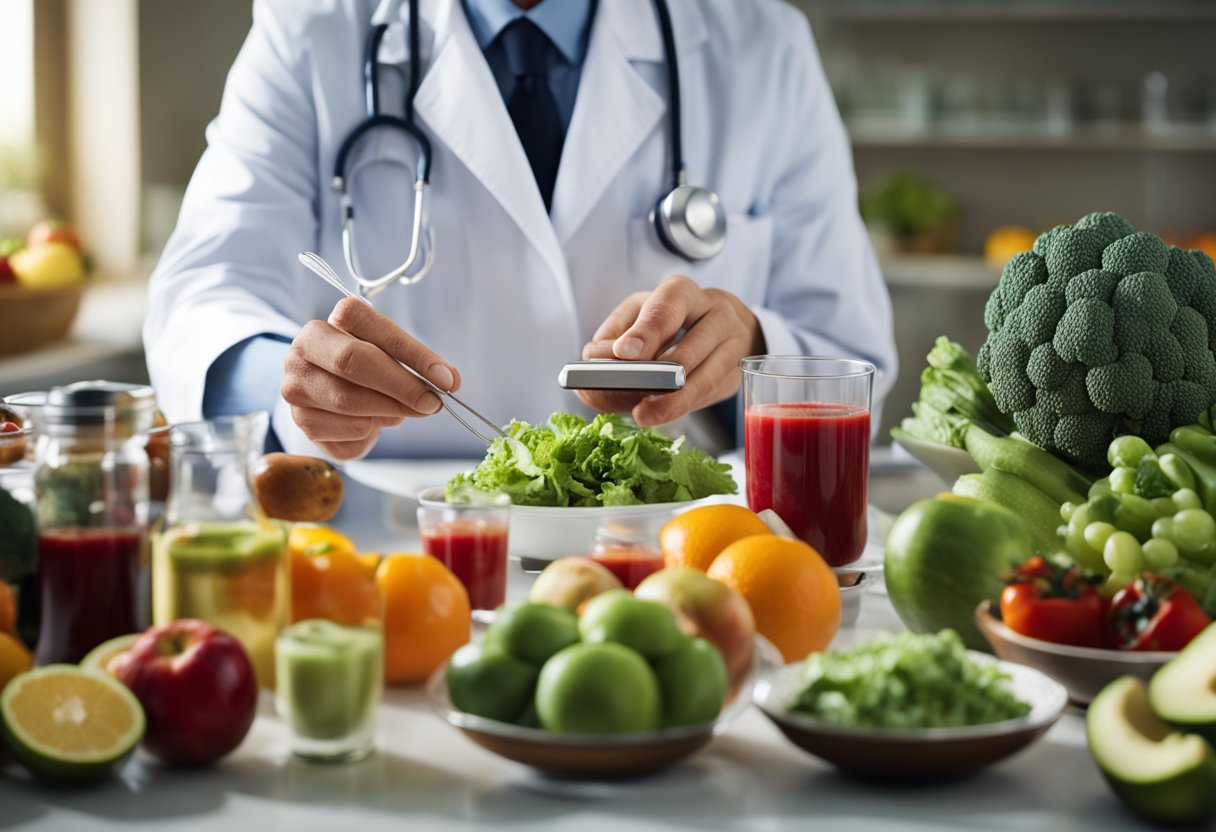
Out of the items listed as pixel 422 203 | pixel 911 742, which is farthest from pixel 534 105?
pixel 911 742

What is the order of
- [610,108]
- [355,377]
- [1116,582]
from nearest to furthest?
[1116,582] < [355,377] < [610,108]

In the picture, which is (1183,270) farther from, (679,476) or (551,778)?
(551,778)

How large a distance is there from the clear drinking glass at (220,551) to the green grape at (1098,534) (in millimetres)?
580

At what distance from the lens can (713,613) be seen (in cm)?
78

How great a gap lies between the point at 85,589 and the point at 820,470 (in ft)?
2.02

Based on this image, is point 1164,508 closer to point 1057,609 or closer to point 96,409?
point 1057,609

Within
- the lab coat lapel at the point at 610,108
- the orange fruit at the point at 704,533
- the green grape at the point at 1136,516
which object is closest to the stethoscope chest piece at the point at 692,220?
the lab coat lapel at the point at 610,108

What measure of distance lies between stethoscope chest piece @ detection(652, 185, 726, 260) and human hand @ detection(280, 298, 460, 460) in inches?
21.7

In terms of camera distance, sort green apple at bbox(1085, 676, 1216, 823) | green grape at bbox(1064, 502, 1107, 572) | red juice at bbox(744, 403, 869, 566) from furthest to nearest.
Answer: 1. red juice at bbox(744, 403, 869, 566)
2. green grape at bbox(1064, 502, 1107, 572)
3. green apple at bbox(1085, 676, 1216, 823)

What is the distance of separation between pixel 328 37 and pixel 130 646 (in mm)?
1244

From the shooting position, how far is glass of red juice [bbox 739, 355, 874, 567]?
45.0 inches

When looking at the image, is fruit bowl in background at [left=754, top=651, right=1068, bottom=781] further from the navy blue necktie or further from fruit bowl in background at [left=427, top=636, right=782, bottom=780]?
the navy blue necktie

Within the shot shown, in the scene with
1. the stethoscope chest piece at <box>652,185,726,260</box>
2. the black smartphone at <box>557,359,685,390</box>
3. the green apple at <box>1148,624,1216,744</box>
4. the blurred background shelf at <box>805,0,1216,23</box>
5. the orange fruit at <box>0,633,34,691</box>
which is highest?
the blurred background shelf at <box>805,0,1216,23</box>

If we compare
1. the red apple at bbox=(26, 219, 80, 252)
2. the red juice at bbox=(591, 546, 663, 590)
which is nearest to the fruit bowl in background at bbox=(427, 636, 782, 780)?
the red juice at bbox=(591, 546, 663, 590)
